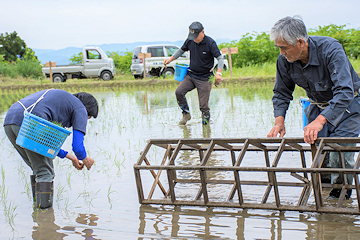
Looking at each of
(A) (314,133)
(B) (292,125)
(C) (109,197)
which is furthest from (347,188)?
(B) (292,125)

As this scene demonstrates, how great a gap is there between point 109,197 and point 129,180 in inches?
21.0

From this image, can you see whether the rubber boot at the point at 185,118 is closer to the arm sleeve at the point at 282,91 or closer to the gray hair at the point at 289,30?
the arm sleeve at the point at 282,91

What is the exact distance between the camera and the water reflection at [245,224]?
8.64 ft

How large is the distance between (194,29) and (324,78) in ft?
11.8

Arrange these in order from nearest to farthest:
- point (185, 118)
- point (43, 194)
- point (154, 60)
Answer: point (43, 194), point (185, 118), point (154, 60)

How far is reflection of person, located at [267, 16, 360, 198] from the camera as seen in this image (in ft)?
9.33

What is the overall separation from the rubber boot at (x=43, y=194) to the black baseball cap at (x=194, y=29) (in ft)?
12.7

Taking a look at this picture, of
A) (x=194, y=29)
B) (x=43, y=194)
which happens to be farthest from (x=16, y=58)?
(x=43, y=194)

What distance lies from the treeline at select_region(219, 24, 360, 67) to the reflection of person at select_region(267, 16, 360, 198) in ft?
54.4

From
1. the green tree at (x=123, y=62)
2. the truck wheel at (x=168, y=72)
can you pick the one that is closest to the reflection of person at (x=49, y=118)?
the truck wheel at (x=168, y=72)

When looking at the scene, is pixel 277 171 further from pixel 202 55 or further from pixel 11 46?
pixel 11 46

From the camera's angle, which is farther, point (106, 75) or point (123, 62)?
point (123, 62)

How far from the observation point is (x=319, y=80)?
10.2 ft

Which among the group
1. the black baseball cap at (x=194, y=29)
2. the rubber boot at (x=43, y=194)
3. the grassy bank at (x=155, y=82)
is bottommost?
the rubber boot at (x=43, y=194)
